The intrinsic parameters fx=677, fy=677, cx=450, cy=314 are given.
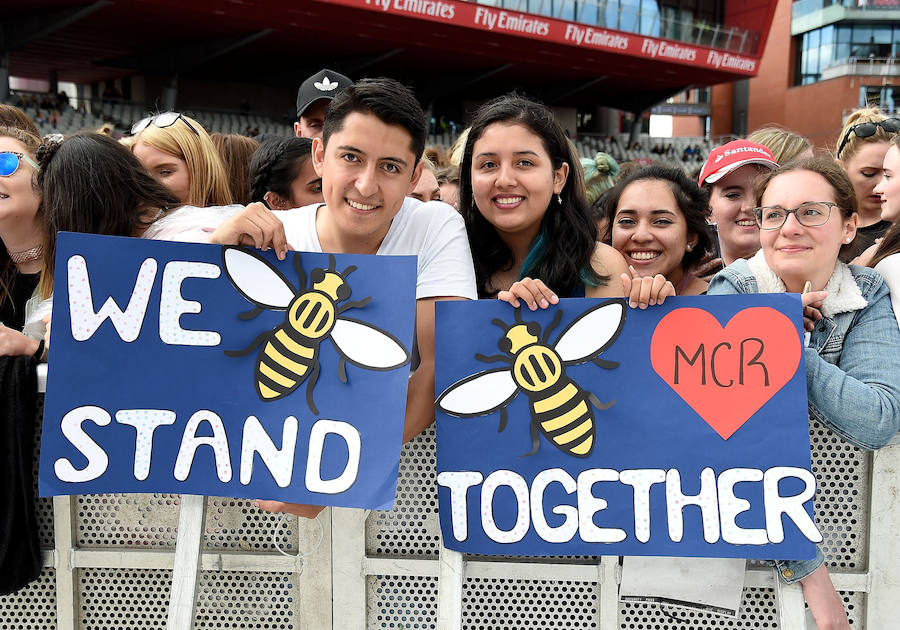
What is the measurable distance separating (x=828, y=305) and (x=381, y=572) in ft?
4.22

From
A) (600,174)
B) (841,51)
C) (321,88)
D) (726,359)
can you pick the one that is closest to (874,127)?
(600,174)

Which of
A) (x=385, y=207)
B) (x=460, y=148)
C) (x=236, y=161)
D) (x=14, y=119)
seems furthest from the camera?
(x=460, y=148)

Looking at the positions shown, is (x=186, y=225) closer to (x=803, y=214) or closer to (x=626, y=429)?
(x=626, y=429)

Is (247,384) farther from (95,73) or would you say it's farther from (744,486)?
(95,73)

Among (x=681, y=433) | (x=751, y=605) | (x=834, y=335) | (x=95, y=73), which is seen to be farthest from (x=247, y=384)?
(x=95, y=73)

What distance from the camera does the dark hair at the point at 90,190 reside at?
6.29 feet

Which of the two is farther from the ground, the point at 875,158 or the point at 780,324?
the point at 875,158

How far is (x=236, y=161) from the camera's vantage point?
356cm

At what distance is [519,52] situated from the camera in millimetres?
24484

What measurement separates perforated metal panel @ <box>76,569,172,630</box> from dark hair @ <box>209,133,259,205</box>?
2169 mm

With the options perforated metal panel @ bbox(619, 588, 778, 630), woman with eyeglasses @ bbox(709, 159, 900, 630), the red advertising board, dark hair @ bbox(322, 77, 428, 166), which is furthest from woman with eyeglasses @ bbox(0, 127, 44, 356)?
the red advertising board

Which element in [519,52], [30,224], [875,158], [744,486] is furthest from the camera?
[519,52]

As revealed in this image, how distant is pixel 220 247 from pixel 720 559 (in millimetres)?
1401

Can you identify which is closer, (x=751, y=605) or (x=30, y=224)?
(x=751, y=605)
